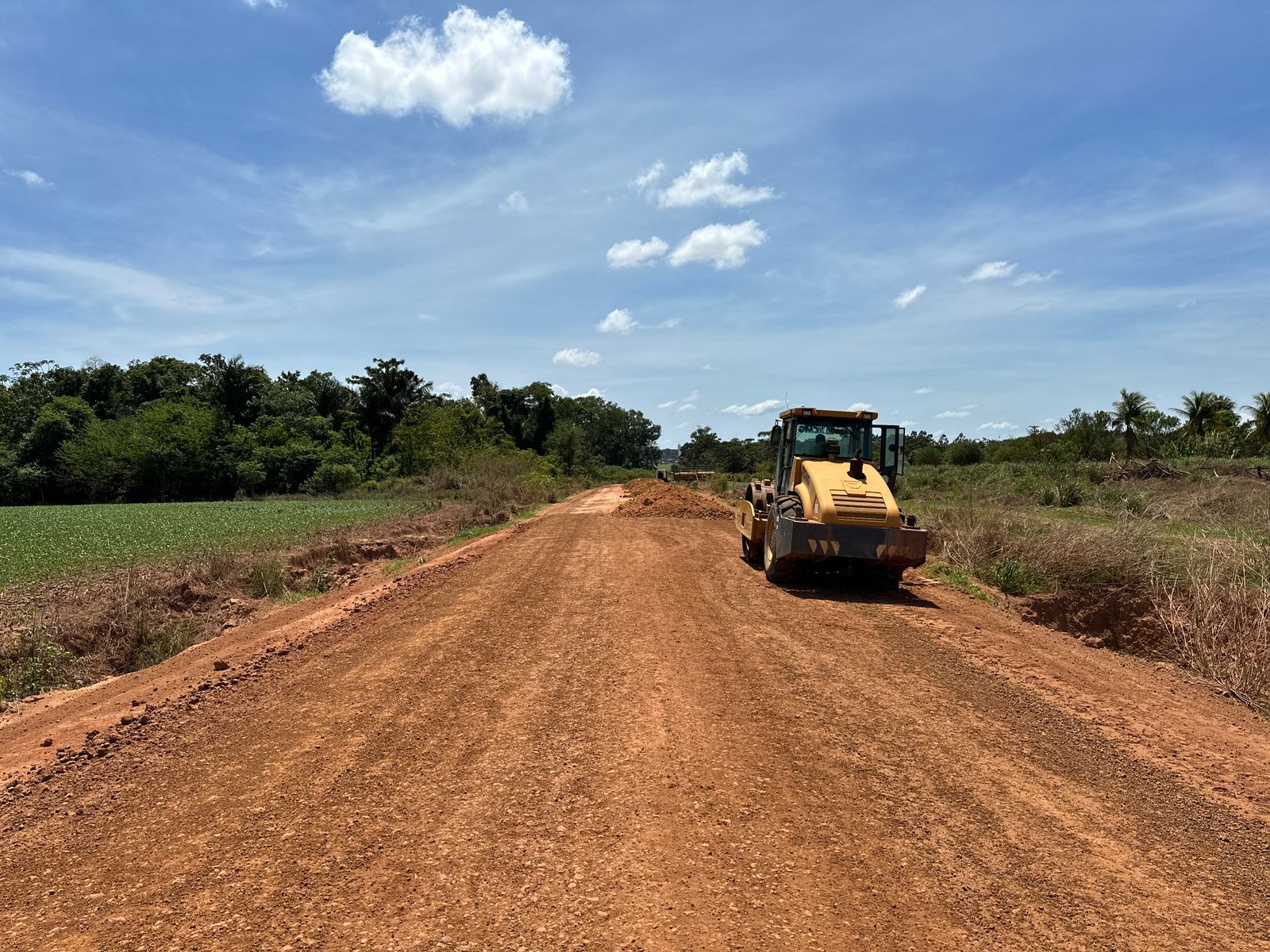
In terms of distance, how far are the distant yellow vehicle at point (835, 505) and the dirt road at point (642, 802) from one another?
7.32 feet

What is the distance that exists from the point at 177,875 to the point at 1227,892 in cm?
499

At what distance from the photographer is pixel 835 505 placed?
934cm

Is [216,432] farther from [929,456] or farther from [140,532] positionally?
[929,456]

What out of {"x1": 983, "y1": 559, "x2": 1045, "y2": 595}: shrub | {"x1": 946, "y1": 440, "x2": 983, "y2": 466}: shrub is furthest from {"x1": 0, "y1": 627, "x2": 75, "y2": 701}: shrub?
{"x1": 946, "y1": 440, "x2": 983, "y2": 466}: shrub

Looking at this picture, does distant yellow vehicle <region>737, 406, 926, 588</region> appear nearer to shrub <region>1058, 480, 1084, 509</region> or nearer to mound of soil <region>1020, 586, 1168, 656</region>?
mound of soil <region>1020, 586, 1168, 656</region>

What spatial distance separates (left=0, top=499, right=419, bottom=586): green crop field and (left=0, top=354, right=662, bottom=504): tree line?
40.8 feet

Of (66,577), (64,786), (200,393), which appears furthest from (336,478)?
(64,786)

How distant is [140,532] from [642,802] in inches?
841

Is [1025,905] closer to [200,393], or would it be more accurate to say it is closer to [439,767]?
[439,767]

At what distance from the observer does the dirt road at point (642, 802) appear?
2.84m

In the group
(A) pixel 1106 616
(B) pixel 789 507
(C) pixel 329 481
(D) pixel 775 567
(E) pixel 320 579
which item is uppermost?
(B) pixel 789 507

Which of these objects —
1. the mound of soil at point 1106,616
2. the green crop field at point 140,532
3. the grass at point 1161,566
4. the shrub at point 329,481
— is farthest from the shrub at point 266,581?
the shrub at point 329,481

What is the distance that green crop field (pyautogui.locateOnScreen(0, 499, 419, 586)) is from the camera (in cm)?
1341

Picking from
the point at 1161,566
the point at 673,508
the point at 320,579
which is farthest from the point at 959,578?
the point at 673,508
